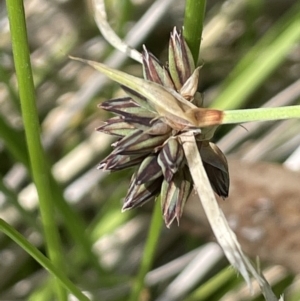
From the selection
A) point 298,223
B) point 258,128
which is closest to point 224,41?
point 258,128

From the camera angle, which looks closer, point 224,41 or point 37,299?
point 37,299

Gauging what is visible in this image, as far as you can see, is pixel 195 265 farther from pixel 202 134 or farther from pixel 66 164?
pixel 202 134

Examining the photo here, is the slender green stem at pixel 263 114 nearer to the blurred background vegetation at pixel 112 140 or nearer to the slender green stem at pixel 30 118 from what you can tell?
the slender green stem at pixel 30 118

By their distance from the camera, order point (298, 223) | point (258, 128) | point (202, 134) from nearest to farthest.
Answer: point (202, 134) → point (298, 223) → point (258, 128)

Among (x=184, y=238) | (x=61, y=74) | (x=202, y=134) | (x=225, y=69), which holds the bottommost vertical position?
(x=184, y=238)

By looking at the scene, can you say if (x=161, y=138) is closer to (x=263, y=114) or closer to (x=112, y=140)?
(x=263, y=114)
